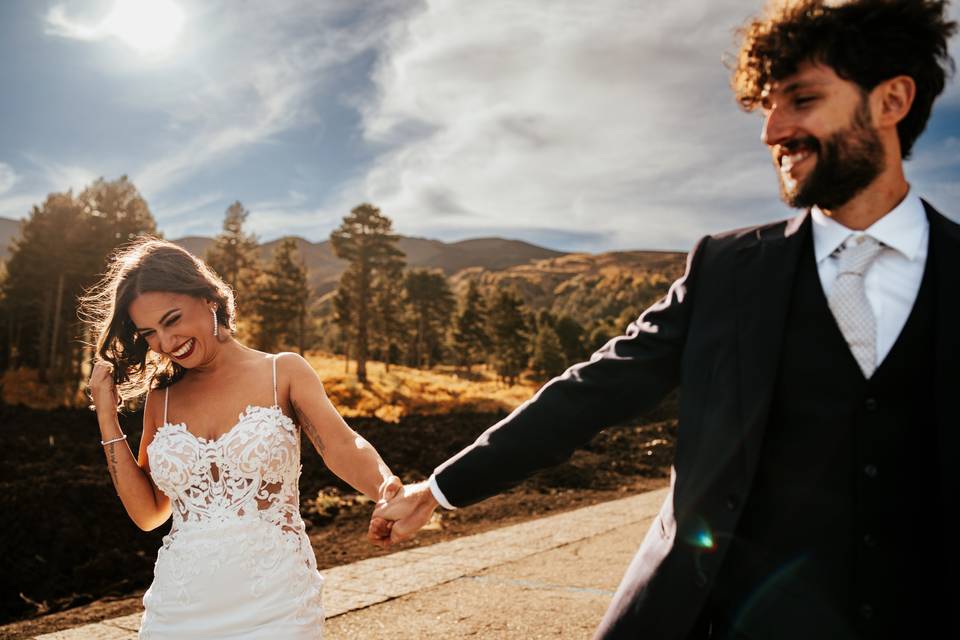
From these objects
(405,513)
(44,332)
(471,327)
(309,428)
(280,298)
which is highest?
(280,298)

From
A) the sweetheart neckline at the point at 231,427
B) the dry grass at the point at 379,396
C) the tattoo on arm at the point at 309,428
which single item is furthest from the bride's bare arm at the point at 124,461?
the dry grass at the point at 379,396

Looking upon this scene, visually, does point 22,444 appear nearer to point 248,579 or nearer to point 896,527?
point 248,579

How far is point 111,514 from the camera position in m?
8.63

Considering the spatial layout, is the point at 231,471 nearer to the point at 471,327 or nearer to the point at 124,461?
the point at 124,461

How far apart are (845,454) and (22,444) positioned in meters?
16.0

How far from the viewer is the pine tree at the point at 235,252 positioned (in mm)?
47562

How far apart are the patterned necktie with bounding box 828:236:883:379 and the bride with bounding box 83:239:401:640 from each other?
1.79 meters

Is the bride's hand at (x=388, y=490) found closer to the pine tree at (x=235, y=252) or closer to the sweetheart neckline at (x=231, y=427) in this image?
the sweetheart neckline at (x=231, y=427)

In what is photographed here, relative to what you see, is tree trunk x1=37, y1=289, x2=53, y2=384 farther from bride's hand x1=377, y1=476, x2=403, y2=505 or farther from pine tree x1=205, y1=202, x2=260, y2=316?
bride's hand x1=377, y1=476, x2=403, y2=505

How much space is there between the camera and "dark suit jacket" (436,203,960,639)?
1.76 m

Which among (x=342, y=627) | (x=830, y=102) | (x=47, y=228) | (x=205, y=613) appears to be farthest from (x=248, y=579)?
(x=47, y=228)

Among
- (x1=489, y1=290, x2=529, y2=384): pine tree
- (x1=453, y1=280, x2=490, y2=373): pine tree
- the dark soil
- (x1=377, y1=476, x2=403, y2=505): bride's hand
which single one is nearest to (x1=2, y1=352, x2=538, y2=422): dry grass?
the dark soil

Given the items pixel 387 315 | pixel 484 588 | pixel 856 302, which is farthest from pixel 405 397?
pixel 856 302

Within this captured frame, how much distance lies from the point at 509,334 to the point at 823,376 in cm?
5442
